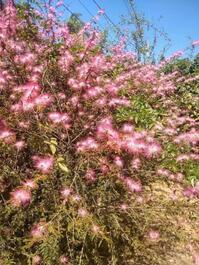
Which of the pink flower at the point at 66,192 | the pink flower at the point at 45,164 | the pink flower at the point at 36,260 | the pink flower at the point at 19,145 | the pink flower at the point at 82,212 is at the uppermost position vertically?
the pink flower at the point at 19,145

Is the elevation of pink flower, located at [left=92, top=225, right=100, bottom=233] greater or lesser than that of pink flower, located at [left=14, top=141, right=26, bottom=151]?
lesser

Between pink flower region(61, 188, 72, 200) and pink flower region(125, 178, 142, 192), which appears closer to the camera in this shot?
pink flower region(61, 188, 72, 200)

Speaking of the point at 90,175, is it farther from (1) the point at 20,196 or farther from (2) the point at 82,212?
(1) the point at 20,196

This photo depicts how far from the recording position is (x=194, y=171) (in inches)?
230

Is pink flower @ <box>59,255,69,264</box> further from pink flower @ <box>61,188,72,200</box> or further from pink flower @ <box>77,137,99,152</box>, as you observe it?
pink flower @ <box>77,137,99,152</box>

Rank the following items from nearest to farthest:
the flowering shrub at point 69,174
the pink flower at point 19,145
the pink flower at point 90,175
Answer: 1. the flowering shrub at point 69,174
2. the pink flower at point 19,145
3. the pink flower at point 90,175

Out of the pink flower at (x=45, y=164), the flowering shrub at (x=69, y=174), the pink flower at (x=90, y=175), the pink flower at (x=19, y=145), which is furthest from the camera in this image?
the pink flower at (x=90, y=175)

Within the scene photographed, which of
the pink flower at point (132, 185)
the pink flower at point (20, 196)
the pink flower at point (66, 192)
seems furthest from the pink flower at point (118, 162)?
the pink flower at point (20, 196)

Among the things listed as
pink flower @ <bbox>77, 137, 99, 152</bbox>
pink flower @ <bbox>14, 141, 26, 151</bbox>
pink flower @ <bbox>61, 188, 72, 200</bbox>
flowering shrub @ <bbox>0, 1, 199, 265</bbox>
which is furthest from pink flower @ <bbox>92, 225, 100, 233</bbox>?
pink flower @ <bbox>14, 141, 26, 151</bbox>

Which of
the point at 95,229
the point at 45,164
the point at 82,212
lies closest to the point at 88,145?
the point at 45,164

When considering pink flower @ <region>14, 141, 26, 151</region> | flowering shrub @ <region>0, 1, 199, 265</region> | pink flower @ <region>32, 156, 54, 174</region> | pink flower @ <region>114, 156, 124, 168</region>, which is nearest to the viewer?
flowering shrub @ <region>0, 1, 199, 265</region>

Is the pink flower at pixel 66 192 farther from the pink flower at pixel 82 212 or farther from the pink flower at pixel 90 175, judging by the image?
the pink flower at pixel 90 175

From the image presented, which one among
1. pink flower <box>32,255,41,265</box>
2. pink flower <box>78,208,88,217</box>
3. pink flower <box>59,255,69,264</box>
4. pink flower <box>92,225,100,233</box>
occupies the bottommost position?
pink flower <box>32,255,41,265</box>

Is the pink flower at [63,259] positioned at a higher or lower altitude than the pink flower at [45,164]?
lower
